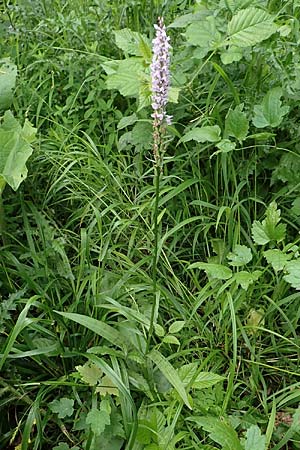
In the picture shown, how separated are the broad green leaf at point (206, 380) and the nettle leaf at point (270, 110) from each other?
848 millimetres

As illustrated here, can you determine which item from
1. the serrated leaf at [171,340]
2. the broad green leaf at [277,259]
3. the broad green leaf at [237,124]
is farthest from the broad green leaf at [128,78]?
the serrated leaf at [171,340]

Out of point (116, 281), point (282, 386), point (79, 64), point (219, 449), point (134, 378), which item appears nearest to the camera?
point (219, 449)

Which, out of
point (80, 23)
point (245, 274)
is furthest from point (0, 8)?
point (245, 274)

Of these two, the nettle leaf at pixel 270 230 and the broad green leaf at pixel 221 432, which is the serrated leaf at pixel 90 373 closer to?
the broad green leaf at pixel 221 432

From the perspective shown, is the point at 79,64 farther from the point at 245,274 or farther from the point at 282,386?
the point at 282,386

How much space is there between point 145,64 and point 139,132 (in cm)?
31

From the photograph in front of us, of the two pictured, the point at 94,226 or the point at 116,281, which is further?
the point at 94,226

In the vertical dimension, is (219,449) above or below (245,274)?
below

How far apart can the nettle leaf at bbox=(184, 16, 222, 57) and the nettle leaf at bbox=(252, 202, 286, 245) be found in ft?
2.05

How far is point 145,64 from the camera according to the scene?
2.01 m

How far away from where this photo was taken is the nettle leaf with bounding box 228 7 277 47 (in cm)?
201

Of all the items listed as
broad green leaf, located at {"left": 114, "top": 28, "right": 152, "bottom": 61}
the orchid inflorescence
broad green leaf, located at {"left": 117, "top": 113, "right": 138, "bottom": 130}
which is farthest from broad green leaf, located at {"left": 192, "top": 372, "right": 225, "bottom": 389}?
Answer: broad green leaf, located at {"left": 114, "top": 28, "right": 152, "bottom": 61}

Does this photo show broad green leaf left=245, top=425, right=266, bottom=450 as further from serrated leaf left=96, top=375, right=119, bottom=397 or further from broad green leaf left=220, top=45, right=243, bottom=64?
broad green leaf left=220, top=45, right=243, bottom=64

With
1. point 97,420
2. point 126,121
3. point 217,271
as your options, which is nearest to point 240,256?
point 217,271
